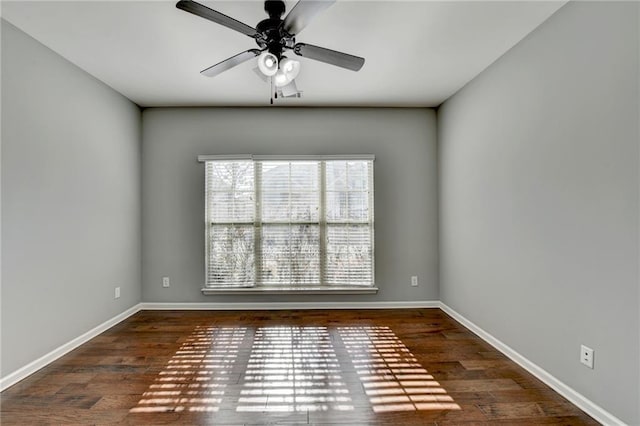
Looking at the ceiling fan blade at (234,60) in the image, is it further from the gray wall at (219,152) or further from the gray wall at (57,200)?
the gray wall at (219,152)

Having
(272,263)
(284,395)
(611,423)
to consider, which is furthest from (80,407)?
(611,423)

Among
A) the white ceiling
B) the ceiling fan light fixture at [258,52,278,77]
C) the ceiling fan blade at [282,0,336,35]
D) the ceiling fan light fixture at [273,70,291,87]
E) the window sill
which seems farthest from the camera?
the window sill

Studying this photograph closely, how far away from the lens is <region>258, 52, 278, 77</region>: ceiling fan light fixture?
212 cm

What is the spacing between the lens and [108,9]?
2242 millimetres

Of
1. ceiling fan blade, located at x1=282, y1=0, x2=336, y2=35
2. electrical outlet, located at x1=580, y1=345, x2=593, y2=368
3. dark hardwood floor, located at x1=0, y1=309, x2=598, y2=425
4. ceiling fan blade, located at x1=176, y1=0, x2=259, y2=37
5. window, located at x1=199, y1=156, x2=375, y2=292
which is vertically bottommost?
dark hardwood floor, located at x1=0, y1=309, x2=598, y2=425

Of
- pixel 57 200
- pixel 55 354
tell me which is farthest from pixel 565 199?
pixel 55 354

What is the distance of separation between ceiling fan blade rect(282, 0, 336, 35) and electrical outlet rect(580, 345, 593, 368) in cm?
256

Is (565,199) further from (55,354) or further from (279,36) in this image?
(55,354)

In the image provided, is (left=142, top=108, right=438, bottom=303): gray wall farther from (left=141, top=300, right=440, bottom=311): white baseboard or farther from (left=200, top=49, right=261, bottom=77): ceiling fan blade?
(left=200, top=49, right=261, bottom=77): ceiling fan blade

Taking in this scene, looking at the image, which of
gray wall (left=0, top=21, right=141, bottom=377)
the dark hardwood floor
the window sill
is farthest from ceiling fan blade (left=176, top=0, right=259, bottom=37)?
the window sill

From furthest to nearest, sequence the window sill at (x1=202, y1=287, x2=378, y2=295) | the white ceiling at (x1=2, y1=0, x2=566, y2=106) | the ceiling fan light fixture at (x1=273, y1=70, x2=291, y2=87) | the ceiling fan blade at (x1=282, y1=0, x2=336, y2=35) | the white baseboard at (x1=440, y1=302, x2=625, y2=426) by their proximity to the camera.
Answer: the window sill at (x1=202, y1=287, x2=378, y2=295), the ceiling fan light fixture at (x1=273, y1=70, x2=291, y2=87), the white ceiling at (x1=2, y1=0, x2=566, y2=106), the white baseboard at (x1=440, y1=302, x2=625, y2=426), the ceiling fan blade at (x1=282, y1=0, x2=336, y2=35)

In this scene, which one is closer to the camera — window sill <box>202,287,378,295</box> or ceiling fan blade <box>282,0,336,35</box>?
ceiling fan blade <box>282,0,336,35</box>

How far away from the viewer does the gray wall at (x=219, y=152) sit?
422 centimetres

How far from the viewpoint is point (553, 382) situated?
2314mm
